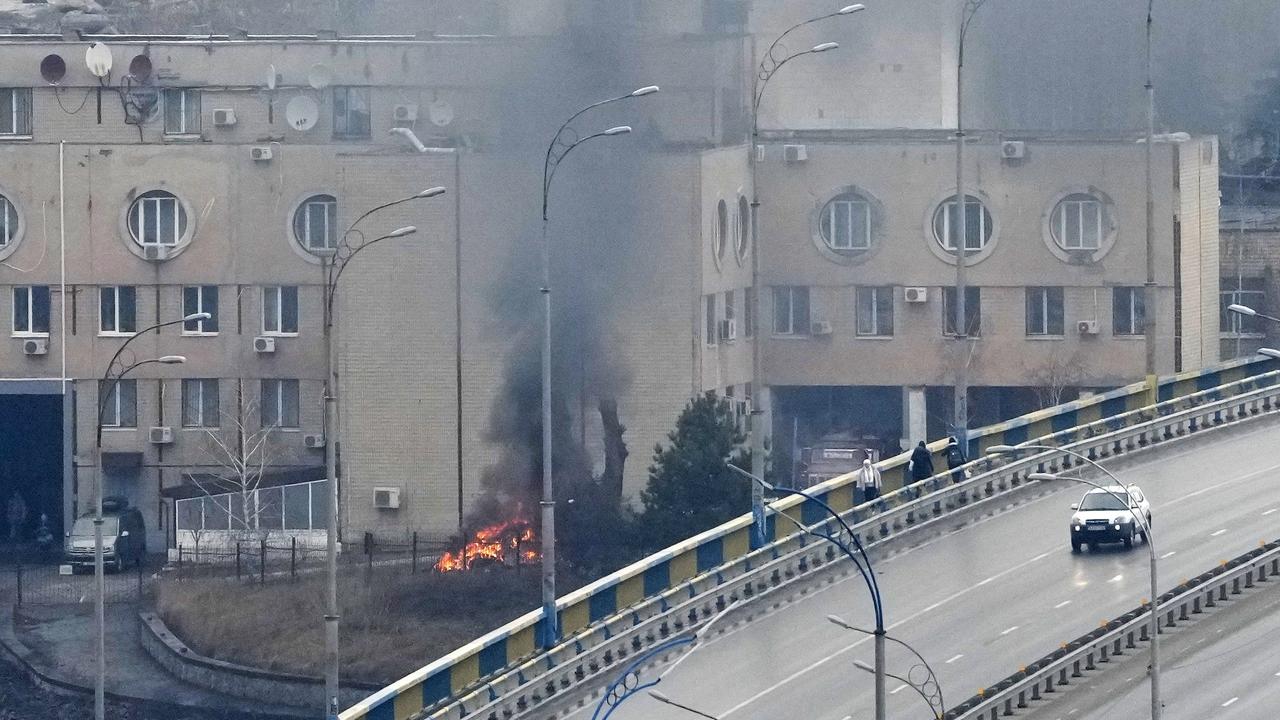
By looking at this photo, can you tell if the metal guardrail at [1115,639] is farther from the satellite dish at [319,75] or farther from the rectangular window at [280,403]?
the satellite dish at [319,75]

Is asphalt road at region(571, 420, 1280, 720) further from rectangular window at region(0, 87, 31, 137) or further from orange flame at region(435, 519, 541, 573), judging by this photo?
rectangular window at region(0, 87, 31, 137)

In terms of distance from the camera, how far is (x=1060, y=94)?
6350 cm


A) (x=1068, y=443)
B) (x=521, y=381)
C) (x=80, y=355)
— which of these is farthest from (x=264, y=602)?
(x=1068, y=443)

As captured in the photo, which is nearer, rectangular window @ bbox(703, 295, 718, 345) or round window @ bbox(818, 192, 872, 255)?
rectangular window @ bbox(703, 295, 718, 345)

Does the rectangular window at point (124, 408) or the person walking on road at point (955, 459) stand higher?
the rectangular window at point (124, 408)

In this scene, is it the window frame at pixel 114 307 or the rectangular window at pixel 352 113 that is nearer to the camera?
the window frame at pixel 114 307

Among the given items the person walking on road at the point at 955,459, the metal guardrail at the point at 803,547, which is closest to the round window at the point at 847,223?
the metal guardrail at the point at 803,547

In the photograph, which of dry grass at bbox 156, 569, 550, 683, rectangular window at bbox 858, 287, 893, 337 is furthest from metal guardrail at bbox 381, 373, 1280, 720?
rectangular window at bbox 858, 287, 893, 337

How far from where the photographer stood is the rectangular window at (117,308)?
184ft

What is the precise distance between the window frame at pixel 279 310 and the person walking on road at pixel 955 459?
70.0 ft

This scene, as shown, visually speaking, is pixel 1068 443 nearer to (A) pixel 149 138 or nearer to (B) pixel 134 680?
(B) pixel 134 680

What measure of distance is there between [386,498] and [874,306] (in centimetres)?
1399

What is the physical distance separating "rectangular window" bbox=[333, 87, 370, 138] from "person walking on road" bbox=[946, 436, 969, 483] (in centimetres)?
2429

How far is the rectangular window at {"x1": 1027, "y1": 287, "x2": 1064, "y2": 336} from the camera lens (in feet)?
194
